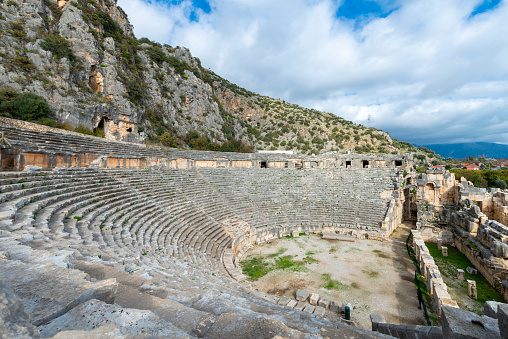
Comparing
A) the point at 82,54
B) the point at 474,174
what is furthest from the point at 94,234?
the point at 474,174

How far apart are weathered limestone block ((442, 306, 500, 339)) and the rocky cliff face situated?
27.8 m

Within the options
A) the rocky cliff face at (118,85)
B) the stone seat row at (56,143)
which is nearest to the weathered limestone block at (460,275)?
the stone seat row at (56,143)

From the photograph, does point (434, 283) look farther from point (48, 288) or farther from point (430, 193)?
point (430, 193)

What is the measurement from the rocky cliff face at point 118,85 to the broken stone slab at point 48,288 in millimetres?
24388

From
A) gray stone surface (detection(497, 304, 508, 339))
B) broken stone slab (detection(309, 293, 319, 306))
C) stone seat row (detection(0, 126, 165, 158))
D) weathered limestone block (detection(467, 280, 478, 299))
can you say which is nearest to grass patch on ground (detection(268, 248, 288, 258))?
broken stone slab (detection(309, 293, 319, 306))

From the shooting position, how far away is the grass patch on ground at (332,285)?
28.7ft

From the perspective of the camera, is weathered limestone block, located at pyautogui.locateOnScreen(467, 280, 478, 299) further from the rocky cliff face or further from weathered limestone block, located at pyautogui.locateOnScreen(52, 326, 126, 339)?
the rocky cliff face

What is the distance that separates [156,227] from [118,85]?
90.4ft

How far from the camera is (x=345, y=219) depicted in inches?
610

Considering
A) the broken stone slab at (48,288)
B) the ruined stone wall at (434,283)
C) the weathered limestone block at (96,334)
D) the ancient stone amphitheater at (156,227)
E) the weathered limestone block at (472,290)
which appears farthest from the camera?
the weathered limestone block at (472,290)

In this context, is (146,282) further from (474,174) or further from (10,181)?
(474,174)

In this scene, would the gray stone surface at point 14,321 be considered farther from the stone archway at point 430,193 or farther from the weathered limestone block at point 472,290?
the stone archway at point 430,193

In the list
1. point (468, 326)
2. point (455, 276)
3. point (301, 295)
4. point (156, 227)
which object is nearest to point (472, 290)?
point (455, 276)

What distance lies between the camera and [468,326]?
99.0 inches
